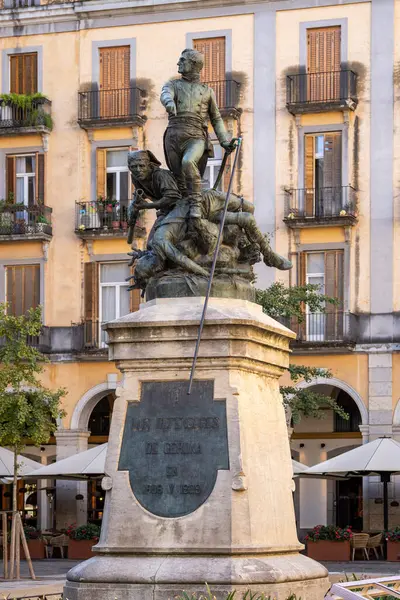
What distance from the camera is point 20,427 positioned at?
33.6m

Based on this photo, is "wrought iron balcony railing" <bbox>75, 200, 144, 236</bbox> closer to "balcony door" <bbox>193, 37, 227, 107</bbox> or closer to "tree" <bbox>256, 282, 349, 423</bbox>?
"balcony door" <bbox>193, 37, 227, 107</bbox>

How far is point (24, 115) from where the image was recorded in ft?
157

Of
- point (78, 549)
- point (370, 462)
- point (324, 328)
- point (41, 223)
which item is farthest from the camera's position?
point (41, 223)

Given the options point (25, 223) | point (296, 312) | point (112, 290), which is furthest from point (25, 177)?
point (296, 312)

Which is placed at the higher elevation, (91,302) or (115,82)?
(115,82)

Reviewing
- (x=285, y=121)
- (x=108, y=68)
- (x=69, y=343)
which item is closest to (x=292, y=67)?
(x=285, y=121)

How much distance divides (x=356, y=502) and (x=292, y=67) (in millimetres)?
12182

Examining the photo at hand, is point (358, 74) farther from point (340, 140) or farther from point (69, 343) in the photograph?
point (69, 343)

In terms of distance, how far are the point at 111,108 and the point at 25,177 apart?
3367 mm

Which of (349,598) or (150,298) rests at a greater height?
(150,298)

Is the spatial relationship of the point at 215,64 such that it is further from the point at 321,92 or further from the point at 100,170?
the point at 100,170

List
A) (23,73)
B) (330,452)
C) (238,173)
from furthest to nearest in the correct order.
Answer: (23,73) → (330,452) → (238,173)

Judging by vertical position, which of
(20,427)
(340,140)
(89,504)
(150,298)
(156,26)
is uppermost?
(156,26)

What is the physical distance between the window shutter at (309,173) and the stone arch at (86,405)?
7.50m
